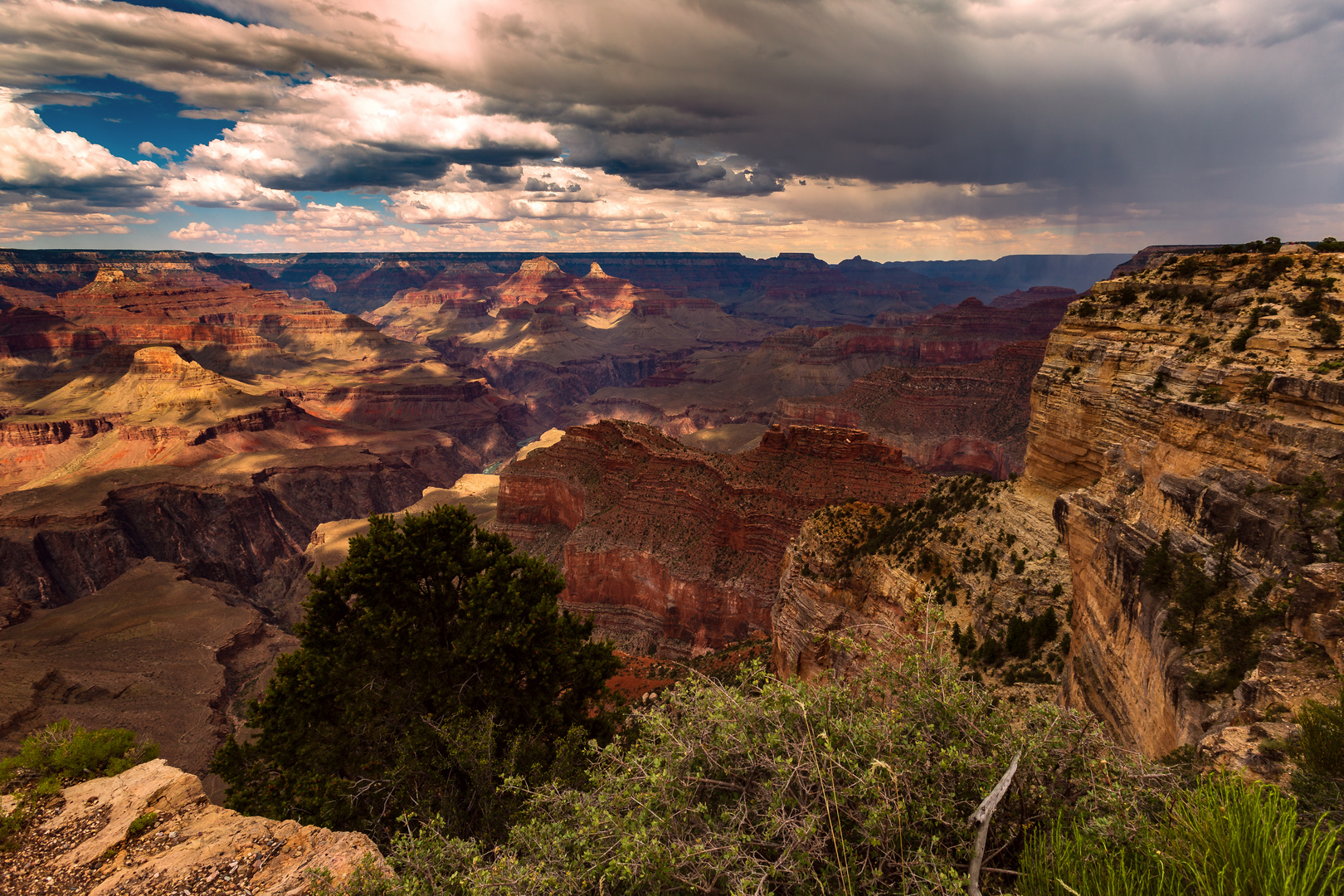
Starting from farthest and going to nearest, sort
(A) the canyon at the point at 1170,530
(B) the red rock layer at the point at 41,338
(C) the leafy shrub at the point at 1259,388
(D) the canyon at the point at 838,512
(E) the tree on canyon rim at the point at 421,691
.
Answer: (B) the red rock layer at the point at 41,338 < (E) the tree on canyon rim at the point at 421,691 < (C) the leafy shrub at the point at 1259,388 < (D) the canyon at the point at 838,512 < (A) the canyon at the point at 1170,530

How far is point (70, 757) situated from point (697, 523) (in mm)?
39889

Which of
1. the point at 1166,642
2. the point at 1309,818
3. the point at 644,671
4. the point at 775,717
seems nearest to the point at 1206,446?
the point at 1166,642

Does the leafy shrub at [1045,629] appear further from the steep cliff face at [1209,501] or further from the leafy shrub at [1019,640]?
the steep cliff face at [1209,501]

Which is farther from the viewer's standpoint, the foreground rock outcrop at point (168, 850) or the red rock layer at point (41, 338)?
the red rock layer at point (41, 338)

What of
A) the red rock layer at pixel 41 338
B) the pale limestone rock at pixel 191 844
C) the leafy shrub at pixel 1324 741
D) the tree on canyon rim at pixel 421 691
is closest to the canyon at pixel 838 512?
Answer: the leafy shrub at pixel 1324 741

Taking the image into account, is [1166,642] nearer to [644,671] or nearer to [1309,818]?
[1309,818]

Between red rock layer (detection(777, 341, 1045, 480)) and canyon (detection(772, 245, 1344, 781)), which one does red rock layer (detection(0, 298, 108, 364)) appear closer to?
red rock layer (detection(777, 341, 1045, 480))

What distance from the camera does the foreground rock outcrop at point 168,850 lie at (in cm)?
820

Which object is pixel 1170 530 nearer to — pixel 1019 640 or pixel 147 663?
pixel 1019 640

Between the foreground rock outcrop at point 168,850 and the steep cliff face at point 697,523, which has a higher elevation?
the foreground rock outcrop at point 168,850

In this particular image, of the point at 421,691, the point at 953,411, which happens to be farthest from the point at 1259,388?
the point at 953,411

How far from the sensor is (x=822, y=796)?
5.81m

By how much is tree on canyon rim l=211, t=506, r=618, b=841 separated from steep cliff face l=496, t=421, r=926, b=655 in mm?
28540

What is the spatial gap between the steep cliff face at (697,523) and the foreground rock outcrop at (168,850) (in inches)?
1479
